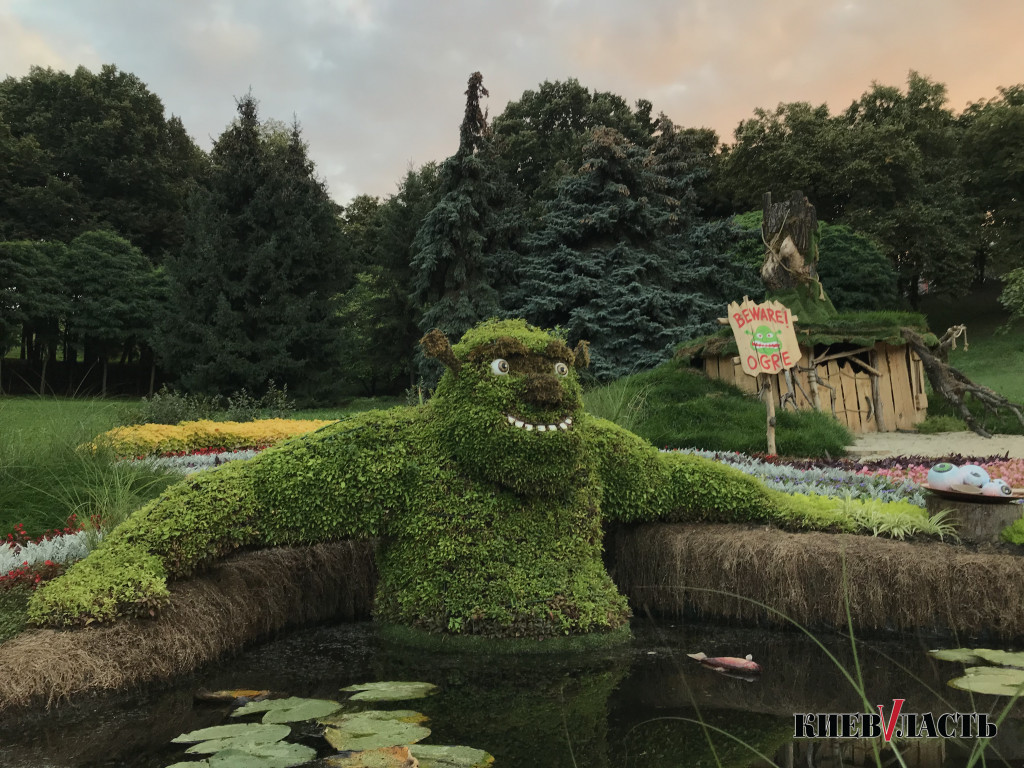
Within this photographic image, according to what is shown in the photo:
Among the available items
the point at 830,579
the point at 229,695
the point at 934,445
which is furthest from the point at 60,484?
the point at 934,445

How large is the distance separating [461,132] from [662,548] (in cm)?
1956

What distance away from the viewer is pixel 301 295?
79.8ft

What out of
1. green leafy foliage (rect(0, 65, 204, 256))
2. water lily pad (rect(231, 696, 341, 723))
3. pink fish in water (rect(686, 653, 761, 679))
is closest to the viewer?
water lily pad (rect(231, 696, 341, 723))

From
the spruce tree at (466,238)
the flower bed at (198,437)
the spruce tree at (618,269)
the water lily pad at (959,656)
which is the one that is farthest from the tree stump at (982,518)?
the spruce tree at (466,238)

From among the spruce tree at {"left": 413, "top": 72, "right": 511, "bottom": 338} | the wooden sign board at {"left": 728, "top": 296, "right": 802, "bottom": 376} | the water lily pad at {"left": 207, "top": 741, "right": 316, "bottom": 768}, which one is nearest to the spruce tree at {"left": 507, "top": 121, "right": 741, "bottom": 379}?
the spruce tree at {"left": 413, "top": 72, "right": 511, "bottom": 338}

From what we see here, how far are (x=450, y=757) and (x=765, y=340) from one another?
7.68 metres

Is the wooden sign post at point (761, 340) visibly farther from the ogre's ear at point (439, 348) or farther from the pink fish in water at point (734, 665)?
the ogre's ear at point (439, 348)

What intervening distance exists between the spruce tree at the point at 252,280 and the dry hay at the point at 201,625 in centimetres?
1738

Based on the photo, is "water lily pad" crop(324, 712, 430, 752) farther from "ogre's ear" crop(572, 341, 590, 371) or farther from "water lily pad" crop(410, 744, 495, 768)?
"ogre's ear" crop(572, 341, 590, 371)

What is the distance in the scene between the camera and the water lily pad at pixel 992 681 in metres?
2.94

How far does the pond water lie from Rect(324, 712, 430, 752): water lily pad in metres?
0.09

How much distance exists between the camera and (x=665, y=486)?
4641 mm

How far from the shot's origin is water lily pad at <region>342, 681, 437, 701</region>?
3.11 metres

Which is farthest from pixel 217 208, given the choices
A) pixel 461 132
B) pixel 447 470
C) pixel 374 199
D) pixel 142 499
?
pixel 447 470
